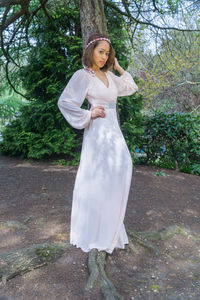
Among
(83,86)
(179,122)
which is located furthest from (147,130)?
(83,86)

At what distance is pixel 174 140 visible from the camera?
684 centimetres

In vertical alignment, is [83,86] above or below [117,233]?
above

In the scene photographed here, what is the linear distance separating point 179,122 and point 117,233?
4700mm

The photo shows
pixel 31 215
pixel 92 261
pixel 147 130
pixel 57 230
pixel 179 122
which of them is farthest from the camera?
pixel 147 130

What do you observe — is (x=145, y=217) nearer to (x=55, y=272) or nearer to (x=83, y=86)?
(x=55, y=272)

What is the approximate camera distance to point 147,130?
7.23 meters

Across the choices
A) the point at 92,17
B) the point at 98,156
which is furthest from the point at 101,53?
the point at 92,17

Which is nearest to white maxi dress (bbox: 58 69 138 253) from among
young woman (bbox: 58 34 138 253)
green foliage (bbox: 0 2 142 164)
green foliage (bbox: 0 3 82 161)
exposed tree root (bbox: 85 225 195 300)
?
young woman (bbox: 58 34 138 253)

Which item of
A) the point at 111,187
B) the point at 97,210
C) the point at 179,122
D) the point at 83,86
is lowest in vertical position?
the point at 97,210

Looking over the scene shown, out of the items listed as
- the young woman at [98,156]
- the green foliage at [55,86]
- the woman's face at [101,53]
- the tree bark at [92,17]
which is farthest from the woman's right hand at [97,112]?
the green foliage at [55,86]

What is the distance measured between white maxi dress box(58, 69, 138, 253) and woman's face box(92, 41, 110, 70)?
134mm

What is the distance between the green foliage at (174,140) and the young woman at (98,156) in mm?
4465

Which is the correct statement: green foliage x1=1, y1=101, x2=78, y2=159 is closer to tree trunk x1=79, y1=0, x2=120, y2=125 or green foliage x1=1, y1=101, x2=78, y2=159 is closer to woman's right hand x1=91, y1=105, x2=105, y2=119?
tree trunk x1=79, y1=0, x2=120, y2=125

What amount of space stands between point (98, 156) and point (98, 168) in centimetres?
11
